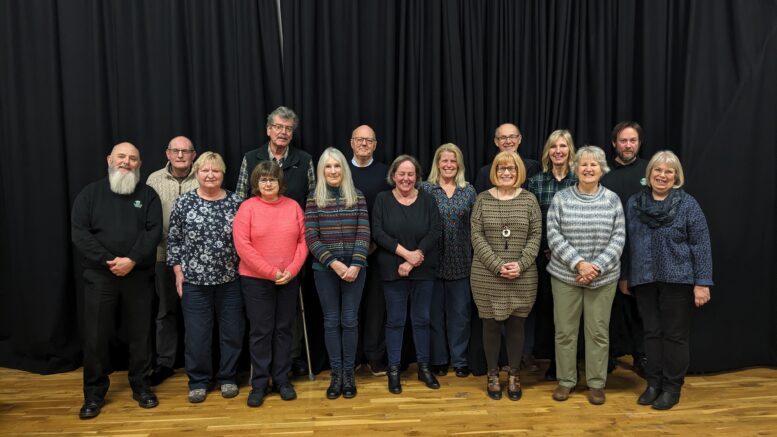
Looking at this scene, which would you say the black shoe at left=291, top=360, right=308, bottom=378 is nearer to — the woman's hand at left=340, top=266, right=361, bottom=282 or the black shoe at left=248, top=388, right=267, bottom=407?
the black shoe at left=248, top=388, right=267, bottom=407

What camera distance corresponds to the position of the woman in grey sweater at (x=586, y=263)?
9.48ft

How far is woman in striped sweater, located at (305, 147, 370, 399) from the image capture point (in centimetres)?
303

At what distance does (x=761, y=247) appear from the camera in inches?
143

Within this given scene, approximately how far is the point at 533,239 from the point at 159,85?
2.69 m

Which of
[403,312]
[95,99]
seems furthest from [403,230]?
[95,99]

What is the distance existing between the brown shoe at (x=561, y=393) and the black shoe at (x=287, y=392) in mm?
1498

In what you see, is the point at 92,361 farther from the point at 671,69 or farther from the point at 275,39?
the point at 671,69

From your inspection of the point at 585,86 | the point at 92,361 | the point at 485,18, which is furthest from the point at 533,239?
the point at 92,361

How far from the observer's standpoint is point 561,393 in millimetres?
3031

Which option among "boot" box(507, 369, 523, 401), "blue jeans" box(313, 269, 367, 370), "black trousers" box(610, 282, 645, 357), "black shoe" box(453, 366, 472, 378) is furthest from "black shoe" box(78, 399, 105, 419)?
"black trousers" box(610, 282, 645, 357)

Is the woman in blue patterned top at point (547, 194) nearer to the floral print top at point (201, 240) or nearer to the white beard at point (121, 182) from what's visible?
the floral print top at point (201, 240)

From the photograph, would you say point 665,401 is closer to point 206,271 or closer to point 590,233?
point 590,233

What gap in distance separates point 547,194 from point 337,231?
130 centimetres

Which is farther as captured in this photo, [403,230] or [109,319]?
[403,230]
